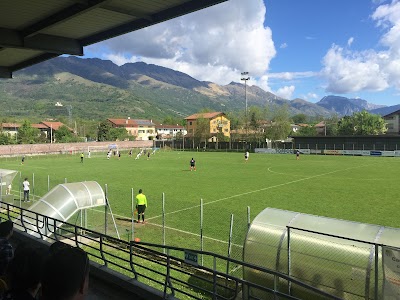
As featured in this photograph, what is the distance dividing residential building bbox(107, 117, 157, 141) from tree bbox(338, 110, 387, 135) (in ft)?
245

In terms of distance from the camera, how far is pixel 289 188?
27406 mm

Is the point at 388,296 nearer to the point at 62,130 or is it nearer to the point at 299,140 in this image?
the point at 299,140

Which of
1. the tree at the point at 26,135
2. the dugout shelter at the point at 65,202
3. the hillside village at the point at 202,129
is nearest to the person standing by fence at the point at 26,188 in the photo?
the dugout shelter at the point at 65,202

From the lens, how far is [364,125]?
4026 inches

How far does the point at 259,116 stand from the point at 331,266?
88386mm

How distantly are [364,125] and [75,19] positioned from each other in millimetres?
106500

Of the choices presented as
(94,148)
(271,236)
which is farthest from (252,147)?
(271,236)

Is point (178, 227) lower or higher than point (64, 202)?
lower

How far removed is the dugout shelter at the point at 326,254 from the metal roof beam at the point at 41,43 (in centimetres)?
782

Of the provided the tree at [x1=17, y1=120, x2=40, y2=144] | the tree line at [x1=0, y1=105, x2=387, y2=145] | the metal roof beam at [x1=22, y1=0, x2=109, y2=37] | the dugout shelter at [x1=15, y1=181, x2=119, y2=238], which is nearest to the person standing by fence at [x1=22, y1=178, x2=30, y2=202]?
the dugout shelter at [x1=15, y1=181, x2=119, y2=238]

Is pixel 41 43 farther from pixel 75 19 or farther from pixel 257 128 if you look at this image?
pixel 257 128

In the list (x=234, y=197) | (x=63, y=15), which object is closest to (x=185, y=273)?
(x=63, y=15)

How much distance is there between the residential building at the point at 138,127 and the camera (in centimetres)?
14650

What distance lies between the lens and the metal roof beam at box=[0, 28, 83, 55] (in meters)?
9.95
